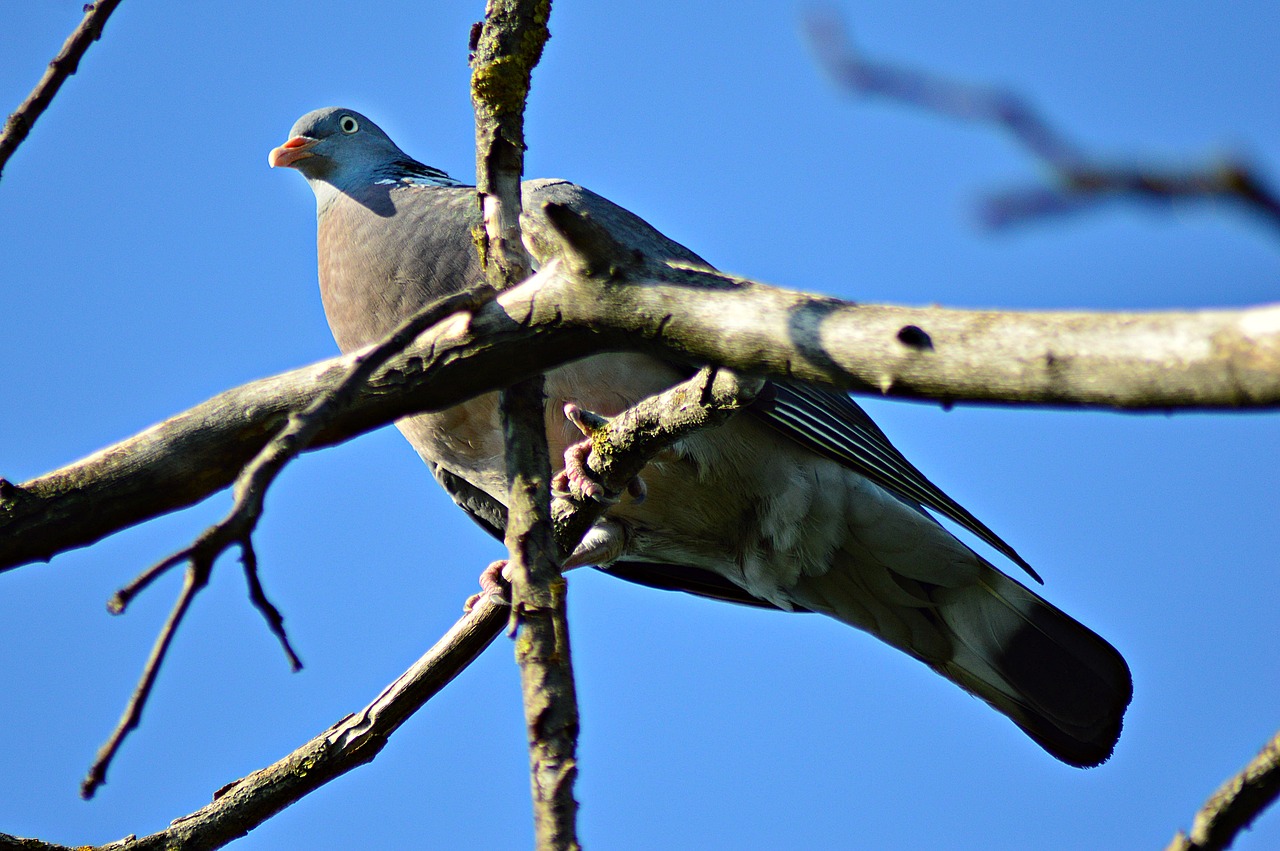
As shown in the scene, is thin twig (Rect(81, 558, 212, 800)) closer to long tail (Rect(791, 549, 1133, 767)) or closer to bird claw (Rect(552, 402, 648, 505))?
bird claw (Rect(552, 402, 648, 505))

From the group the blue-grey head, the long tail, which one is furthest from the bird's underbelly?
the blue-grey head

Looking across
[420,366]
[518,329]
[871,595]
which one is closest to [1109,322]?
[518,329]

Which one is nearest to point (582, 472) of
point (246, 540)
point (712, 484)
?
point (712, 484)

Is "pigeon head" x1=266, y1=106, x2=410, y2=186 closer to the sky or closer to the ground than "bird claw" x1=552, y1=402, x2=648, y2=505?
closer to the sky

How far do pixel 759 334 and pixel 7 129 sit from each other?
153 cm

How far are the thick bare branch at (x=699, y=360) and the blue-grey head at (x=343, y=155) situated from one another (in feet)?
8.52

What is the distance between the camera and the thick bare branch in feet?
4.32

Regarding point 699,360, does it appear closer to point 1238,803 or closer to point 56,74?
point 1238,803

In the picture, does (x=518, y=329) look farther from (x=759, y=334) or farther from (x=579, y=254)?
(x=759, y=334)

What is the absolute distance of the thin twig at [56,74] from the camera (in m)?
2.26

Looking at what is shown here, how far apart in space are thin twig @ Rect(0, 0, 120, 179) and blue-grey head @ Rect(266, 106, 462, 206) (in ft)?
7.72

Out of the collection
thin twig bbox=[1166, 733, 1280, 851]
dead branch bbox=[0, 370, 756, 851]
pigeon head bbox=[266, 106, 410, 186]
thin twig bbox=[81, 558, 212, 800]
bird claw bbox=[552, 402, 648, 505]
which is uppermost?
pigeon head bbox=[266, 106, 410, 186]

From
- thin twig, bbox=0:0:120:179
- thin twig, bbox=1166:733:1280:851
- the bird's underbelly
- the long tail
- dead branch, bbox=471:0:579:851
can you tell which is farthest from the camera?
the long tail

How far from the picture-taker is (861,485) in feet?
13.4
